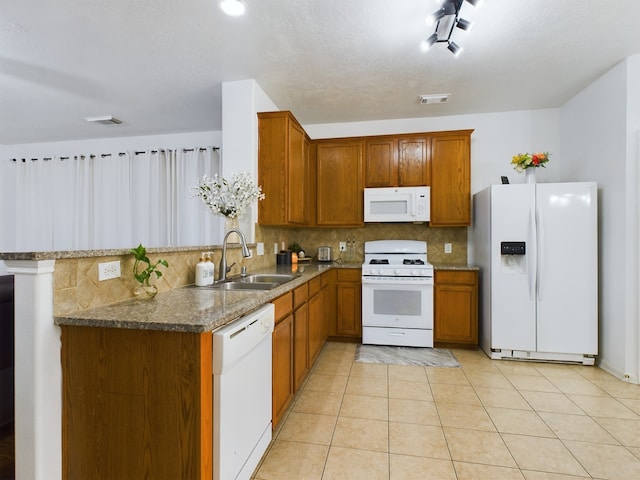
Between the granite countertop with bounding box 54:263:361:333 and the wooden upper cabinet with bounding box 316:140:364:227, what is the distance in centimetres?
225

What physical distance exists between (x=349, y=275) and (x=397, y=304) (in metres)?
0.61

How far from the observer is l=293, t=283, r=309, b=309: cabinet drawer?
90.9 inches

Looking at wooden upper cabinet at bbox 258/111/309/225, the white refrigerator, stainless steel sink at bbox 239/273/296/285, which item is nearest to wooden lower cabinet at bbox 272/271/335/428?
stainless steel sink at bbox 239/273/296/285

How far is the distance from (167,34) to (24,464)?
8.42ft

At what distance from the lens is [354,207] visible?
12.8 feet

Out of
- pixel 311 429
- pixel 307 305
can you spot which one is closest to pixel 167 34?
pixel 307 305

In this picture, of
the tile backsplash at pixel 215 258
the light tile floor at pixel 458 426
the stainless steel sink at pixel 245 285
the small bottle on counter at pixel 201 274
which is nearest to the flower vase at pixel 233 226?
the tile backsplash at pixel 215 258

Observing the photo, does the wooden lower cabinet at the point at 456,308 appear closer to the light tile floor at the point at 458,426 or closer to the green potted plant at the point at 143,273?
the light tile floor at the point at 458,426

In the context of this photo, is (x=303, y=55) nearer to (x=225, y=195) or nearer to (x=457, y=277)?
(x=225, y=195)

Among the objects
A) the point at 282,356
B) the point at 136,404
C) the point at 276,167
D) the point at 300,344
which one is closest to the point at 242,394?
the point at 136,404

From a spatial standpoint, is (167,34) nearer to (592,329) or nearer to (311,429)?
(311,429)

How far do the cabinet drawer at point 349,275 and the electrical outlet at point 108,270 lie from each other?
97.4 inches

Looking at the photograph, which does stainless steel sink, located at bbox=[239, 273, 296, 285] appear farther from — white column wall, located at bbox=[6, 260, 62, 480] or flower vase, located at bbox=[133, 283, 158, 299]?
white column wall, located at bbox=[6, 260, 62, 480]

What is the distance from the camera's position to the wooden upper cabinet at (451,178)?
143 inches
